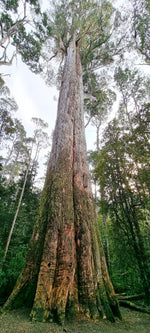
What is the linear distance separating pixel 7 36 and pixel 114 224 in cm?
955

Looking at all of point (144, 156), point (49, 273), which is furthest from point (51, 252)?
point (144, 156)

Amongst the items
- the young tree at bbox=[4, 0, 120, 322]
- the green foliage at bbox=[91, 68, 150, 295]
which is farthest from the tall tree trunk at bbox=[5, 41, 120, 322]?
the green foliage at bbox=[91, 68, 150, 295]

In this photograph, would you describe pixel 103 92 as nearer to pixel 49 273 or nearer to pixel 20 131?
pixel 20 131

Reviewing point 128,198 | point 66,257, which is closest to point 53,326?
point 66,257

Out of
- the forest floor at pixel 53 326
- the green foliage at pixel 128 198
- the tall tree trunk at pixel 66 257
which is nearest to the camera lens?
the forest floor at pixel 53 326

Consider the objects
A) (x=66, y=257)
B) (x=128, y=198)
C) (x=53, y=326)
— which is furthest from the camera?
(x=128, y=198)

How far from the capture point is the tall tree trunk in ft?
5.27

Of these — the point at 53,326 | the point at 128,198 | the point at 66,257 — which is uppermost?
the point at 128,198

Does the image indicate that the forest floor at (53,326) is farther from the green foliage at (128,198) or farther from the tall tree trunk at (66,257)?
the green foliage at (128,198)

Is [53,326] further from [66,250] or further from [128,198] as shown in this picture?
[128,198]

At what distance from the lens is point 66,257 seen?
176 cm

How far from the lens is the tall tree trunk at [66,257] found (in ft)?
5.27

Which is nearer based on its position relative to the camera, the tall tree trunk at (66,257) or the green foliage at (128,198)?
the tall tree trunk at (66,257)

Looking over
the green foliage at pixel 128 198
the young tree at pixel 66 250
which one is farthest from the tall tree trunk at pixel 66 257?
the green foliage at pixel 128 198
